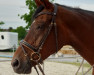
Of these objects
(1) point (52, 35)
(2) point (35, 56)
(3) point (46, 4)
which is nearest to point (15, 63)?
(2) point (35, 56)

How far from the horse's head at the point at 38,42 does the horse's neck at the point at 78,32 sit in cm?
15

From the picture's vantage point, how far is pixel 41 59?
7.50 ft

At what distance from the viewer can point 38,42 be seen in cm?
224

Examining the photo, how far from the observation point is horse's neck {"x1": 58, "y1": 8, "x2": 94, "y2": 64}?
2330 millimetres

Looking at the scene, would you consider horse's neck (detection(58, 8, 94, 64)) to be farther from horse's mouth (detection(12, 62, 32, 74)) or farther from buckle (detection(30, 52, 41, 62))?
horse's mouth (detection(12, 62, 32, 74))

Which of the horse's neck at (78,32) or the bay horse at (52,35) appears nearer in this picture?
the bay horse at (52,35)

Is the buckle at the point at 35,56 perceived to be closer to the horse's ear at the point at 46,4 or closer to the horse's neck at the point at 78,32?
the horse's neck at the point at 78,32

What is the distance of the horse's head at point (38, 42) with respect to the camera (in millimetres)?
2207

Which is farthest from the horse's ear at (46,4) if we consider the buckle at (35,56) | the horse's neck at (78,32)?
the buckle at (35,56)

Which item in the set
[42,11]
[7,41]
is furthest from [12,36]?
[42,11]

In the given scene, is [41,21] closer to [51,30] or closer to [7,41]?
[51,30]

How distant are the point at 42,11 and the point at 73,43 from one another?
0.55m

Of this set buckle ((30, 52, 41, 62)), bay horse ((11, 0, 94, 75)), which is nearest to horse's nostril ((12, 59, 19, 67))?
bay horse ((11, 0, 94, 75))

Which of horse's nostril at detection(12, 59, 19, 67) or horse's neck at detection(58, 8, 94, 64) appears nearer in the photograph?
horse's nostril at detection(12, 59, 19, 67)
